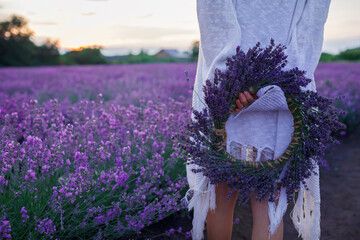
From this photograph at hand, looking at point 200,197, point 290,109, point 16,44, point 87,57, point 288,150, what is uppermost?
point 16,44

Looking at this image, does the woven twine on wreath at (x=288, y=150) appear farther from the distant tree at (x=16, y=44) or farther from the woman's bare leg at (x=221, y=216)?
the distant tree at (x=16, y=44)

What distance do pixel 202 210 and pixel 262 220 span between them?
36 cm

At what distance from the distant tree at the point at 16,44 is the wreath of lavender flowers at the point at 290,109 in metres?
37.3

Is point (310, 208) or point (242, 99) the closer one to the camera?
point (242, 99)

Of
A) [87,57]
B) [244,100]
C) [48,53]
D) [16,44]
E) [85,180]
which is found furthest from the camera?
[87,57]

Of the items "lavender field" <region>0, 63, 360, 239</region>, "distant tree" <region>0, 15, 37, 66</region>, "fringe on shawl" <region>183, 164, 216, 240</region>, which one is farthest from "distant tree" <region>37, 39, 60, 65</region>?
"fringe on shawl" <region>183, 164, 216, 240</region>

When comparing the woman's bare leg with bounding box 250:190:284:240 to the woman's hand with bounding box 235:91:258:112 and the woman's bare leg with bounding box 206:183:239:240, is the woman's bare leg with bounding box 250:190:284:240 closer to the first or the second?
the woman's bare leg with bounding box 206:183:239:240

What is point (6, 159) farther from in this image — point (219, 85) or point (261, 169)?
point (261, 169)

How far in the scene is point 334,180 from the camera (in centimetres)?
366

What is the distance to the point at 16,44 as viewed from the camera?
115 ft

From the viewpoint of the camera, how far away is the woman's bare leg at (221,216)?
1772 millimetres

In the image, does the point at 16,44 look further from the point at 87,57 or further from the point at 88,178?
the point at 88,178

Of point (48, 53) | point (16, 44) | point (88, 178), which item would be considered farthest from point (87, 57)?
point (88, 178)

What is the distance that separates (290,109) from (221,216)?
0.73 m
